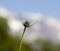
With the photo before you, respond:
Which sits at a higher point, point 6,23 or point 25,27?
point 25,27

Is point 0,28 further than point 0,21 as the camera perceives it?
No

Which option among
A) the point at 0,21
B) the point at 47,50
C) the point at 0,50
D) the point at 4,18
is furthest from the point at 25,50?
the point at 0,50

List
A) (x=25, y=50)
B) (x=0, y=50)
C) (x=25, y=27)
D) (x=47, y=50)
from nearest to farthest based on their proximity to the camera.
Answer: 1. (x=25, y=27)
2. (x=0, y=50)
3. (x=25, y=50)
4. (x=47, y=50)

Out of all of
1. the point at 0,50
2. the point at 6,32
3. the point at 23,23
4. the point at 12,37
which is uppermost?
the point at 23,23

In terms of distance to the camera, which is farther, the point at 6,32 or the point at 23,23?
the point at 6,32

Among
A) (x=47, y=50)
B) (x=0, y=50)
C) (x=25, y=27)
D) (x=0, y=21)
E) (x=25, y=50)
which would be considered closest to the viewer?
(x=25, y=27)

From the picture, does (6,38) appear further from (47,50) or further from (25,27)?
(25,27)

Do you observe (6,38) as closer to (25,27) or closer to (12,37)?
(12,37)

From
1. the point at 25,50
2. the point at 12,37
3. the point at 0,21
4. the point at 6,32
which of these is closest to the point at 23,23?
the point at 25,50

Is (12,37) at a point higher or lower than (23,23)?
lower
